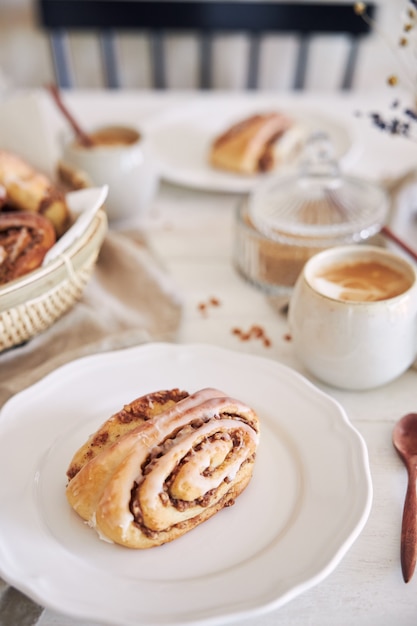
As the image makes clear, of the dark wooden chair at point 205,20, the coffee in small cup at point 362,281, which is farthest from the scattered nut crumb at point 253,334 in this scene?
the dark wooden chair at point 205,20

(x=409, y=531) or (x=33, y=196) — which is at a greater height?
(x=33, y=196)

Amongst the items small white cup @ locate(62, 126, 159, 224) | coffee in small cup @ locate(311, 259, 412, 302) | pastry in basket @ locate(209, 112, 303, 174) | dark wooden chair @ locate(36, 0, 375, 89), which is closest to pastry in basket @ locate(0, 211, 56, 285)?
small white cup @ locate(62, 126, 159, 224)

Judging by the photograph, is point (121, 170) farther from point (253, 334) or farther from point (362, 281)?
point (362, 281)

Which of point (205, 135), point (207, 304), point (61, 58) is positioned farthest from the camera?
point (61, 58)

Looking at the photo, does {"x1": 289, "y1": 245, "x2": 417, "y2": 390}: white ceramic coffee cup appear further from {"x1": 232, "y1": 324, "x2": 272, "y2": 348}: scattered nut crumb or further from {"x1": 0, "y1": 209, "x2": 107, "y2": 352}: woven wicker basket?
{"x1": 0, "y1": 209, "x2": 107, "y2": 352}: woven wicker basket

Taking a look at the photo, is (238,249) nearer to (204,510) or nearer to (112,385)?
(112,385)

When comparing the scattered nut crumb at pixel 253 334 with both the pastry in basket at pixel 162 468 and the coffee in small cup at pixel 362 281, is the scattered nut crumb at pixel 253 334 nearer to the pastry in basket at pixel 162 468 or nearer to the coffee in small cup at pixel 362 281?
the coffee in small cup at pixel 362 281

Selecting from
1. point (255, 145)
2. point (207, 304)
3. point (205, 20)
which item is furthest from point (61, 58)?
point (207, 304)

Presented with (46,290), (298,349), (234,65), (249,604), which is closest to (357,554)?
(249,604)
